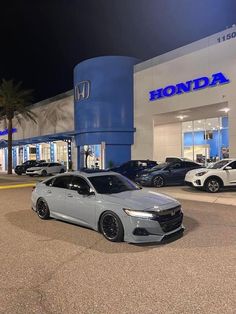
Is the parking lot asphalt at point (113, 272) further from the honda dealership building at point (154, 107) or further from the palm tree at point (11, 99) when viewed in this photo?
the palm tree at point (11, 99)

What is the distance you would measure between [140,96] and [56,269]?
2471cm

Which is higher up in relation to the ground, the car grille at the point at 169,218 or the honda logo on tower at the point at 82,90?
the honda logo on tower at the point at 82,90

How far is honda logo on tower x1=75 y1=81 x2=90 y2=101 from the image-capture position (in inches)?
1224

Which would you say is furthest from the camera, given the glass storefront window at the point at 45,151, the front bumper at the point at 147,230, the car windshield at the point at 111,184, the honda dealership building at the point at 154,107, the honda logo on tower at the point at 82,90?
the glass storefront window at the point at 45,151

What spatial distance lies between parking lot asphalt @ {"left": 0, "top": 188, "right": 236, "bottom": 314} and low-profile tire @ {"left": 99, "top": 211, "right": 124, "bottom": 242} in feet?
0.52

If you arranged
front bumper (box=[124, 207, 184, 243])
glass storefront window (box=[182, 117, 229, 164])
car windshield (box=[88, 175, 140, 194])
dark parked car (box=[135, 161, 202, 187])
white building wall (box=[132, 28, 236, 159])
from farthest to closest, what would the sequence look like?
glass storefront window (box=[182, 117, 229, 164]) → white building wall (box=[132, 28, 236, 159]) → dark parked car (box=[135, 161, 202, 187]) → car windshield (box=[88, 175, 140, 194]) → front bumper (box=[124, 207, 184, 243])

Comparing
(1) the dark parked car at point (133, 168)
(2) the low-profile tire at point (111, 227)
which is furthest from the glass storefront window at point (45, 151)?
(2) the low-profile tire at point (111, 227)

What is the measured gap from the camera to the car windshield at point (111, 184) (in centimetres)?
761

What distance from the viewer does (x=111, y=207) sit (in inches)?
266

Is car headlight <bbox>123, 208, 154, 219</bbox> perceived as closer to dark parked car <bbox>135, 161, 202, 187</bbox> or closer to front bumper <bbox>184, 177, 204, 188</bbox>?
front bumper <bbox>184, 177, 204, 188</bbox>

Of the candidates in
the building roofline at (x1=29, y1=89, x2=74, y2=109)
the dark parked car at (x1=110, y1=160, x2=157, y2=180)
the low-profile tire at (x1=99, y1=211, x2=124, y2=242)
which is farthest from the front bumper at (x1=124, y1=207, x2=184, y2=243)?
the building roofline at (x1=29, y1=89, x2=74, y2=109)

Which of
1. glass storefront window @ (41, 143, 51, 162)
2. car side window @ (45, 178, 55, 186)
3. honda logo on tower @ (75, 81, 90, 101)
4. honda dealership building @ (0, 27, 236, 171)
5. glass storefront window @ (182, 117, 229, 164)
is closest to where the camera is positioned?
car side window @ (45, 178, 55, 186)

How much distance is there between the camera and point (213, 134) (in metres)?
25.1

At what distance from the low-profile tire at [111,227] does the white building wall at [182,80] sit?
16248 millimetres
